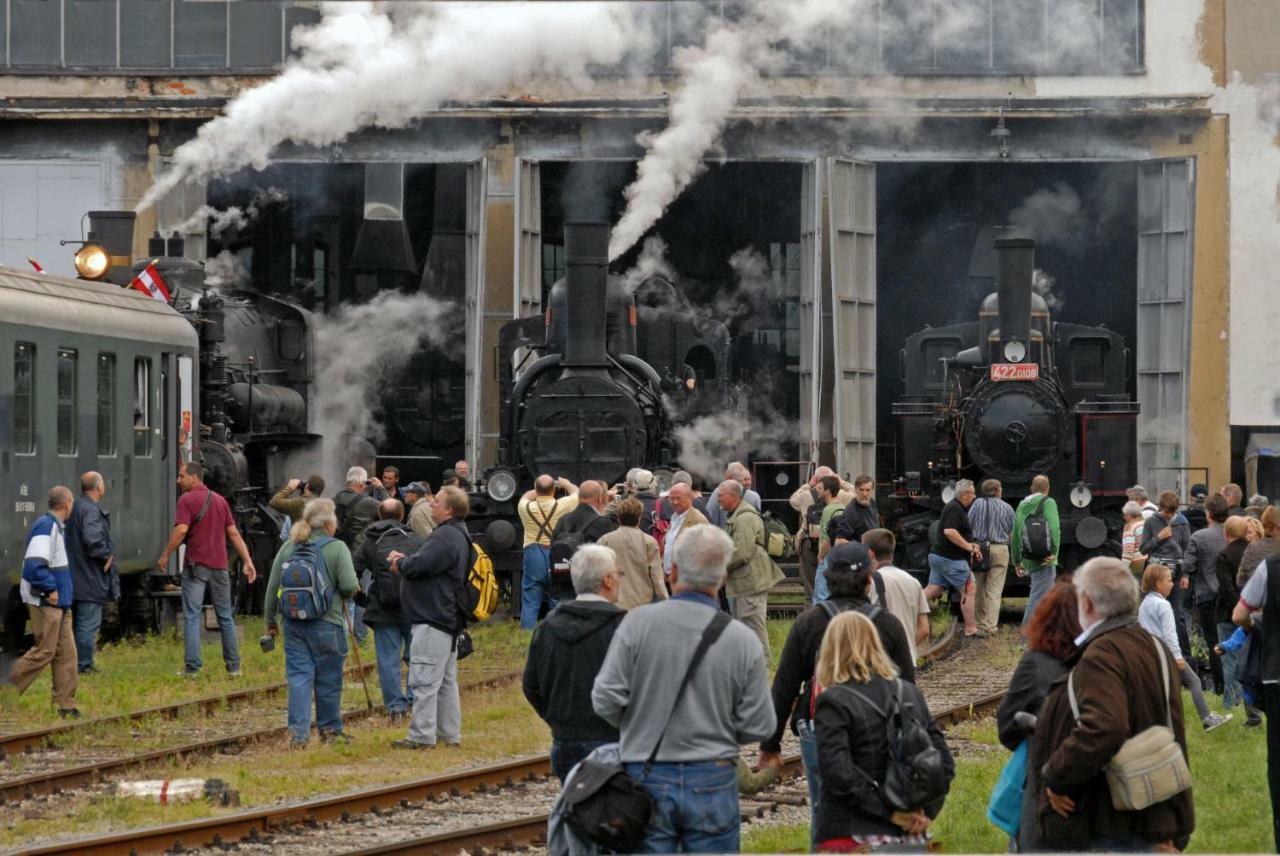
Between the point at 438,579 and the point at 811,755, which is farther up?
the point at 438,579

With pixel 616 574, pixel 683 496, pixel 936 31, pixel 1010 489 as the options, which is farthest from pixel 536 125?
pixel 616 574

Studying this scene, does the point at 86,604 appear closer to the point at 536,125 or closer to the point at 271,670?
the point at 271,670

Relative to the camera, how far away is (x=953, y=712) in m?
14.2

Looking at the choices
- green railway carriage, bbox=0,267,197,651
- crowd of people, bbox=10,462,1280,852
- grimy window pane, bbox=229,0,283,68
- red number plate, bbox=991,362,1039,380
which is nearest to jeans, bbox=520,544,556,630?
green railway carriage, bbox=0,267,197,651

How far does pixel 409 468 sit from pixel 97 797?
25.2 metres

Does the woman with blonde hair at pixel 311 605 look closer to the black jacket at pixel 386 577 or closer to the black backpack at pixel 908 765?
the black jacket at pixel 386 577

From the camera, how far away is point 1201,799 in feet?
35.5

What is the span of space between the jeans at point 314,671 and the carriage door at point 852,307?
60.7ft

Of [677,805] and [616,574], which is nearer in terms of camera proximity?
[677,805]

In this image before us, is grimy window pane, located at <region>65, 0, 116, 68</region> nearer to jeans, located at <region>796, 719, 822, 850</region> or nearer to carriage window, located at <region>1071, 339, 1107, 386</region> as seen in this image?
carriage window, located at <region>1071, 339, 1107, 386</region>

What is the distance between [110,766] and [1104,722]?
275 inches

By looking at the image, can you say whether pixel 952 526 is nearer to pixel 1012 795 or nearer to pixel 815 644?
pixel 815 644

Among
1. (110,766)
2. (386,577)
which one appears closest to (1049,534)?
(386,577)

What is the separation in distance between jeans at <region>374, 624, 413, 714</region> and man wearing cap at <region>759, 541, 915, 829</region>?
566 centimetres
